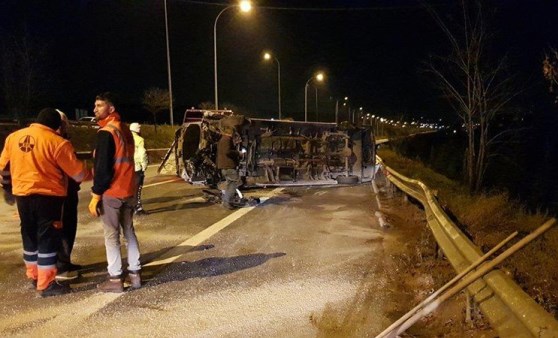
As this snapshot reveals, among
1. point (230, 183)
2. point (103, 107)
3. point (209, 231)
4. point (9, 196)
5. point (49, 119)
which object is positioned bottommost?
point (209, 231)

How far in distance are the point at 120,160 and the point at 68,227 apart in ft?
4.67

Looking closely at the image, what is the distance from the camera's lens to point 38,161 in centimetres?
482

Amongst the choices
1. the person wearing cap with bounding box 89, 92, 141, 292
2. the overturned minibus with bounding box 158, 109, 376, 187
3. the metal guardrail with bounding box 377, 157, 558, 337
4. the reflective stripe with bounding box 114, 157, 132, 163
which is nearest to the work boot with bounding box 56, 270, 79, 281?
the person wearing cap with bounding box 89, 92, 141, 292

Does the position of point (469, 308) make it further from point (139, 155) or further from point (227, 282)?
point (139, 155)

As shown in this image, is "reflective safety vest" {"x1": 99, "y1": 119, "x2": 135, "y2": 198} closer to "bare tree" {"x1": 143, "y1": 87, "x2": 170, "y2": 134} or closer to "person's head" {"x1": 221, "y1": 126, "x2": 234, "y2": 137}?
"person's head" {"x1": 221, "y1": 126, "x2": 234, "y2": 137}

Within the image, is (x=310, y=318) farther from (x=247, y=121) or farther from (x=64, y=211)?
(x=247, y=121)

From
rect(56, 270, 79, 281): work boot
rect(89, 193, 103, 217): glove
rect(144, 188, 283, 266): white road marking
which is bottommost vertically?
rect(144, 188, 283, 266): white road marking

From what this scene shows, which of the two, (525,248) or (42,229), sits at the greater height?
→ (42,229)

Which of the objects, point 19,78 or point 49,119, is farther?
point 19,78

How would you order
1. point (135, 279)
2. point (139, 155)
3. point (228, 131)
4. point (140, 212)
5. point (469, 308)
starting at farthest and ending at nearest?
point (228, 131), point (140, 212), point (139, 155), point (135, 279), point (469, 308)

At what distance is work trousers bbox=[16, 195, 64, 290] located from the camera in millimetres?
4801

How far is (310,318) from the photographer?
13.9 ft

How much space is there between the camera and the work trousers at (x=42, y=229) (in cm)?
480

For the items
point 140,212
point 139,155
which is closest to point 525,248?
point 139,155
